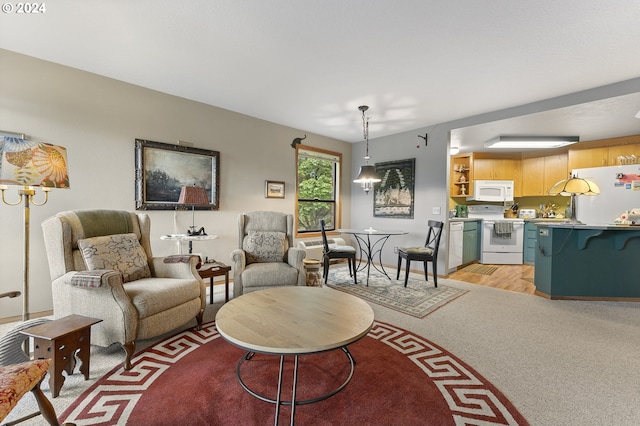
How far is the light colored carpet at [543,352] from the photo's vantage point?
4.99ft

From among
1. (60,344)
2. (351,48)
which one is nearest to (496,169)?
(351,48)

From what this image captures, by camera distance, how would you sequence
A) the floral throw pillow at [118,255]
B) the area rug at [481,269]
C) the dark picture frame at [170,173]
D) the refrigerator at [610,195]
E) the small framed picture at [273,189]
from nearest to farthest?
the floral throw pillow at [118,255] < the dark picture frame at [170,173] < the refrigerator at [610,195] < the small framed picture at [273,189] < the area rug at [481,269]

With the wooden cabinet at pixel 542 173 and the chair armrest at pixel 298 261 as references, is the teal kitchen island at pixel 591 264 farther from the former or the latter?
the chair armrest at pixel 298 261

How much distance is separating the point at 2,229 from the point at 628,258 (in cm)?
679

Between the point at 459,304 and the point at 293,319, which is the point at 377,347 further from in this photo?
the point at 459,304

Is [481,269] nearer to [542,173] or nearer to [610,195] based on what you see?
[610,195]

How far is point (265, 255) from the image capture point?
10.6 feet

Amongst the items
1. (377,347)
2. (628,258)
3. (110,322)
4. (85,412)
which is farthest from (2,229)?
(628,258)

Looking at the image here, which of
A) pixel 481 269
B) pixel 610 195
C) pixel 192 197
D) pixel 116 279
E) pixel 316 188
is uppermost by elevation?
pixel 316 188

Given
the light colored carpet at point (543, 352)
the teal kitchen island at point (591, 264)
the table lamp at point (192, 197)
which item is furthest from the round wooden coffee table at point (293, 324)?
the teal kitchen island at point (591, 264)

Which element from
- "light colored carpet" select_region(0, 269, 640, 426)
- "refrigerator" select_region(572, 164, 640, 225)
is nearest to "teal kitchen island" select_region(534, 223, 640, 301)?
"light colored carpet" select_region(0, 269, 640, 426)

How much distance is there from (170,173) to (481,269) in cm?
557

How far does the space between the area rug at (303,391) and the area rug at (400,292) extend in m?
0.93

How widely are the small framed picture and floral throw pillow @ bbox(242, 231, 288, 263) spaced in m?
1.26
